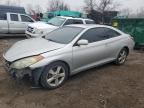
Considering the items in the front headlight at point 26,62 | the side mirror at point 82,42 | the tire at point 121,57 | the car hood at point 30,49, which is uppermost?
the side mirror at point 82,42

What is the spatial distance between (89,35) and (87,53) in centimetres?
63

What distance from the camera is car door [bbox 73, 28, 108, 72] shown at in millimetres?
5457

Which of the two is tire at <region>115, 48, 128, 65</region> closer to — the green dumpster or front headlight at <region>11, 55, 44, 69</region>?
front headlight at <region>11, 55, 44, 69</region>

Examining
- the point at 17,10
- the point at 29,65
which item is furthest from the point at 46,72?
the point at 17,10

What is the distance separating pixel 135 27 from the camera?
1102 cm

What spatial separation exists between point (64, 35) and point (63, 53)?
3.40 ft

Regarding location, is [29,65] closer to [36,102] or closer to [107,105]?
[36,102]

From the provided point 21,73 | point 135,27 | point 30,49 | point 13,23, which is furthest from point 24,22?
point 21,73

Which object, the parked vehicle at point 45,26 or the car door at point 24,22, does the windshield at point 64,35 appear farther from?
the car door at point 24,22

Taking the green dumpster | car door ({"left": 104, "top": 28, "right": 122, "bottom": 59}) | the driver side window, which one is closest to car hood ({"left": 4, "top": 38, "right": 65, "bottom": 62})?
the driver side window

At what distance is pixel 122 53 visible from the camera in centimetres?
729

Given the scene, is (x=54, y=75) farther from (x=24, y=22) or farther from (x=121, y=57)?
(x=24, y=22)

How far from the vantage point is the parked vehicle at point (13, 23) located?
13139 mm

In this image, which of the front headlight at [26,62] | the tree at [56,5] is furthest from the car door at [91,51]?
the tree at [56,5]
